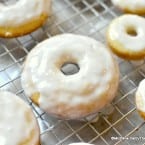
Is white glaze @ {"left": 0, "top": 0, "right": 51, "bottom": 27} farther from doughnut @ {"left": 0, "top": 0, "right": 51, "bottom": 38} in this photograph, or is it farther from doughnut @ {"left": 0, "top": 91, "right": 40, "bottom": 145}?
doughnut @ {"left": 0, "top": 91, "right": 40, "bottom": 145}

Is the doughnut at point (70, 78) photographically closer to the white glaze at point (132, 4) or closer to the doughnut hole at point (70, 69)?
the doughnut hole at point (70, 69)

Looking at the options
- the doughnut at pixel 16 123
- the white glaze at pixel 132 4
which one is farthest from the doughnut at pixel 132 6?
the doughnut at pixel 16 123

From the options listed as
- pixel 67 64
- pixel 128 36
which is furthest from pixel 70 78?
pixel 128 36

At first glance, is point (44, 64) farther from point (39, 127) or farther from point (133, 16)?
point (133, 16)

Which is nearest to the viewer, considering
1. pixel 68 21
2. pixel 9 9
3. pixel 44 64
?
pixel 44 64

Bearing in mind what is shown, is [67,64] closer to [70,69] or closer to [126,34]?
[70,69]

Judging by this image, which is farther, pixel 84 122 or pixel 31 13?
pixel 31 13

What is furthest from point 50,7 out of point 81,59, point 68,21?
point 81,59
